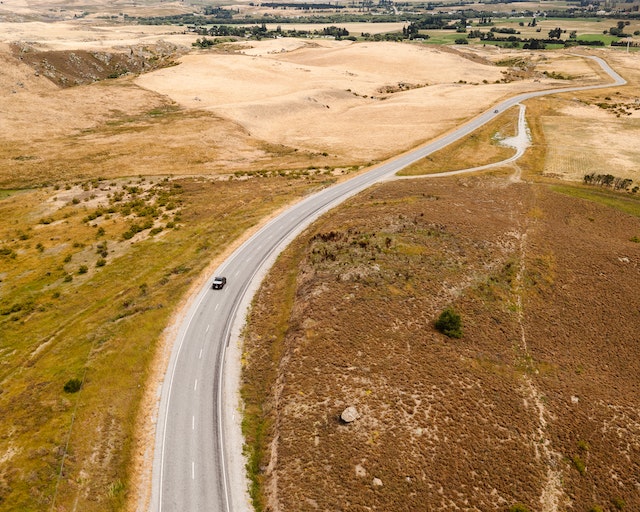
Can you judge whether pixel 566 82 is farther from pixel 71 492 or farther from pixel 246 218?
pixel 71 492

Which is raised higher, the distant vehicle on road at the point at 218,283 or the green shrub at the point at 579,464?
the distant vehicle on road at the point at 218,283

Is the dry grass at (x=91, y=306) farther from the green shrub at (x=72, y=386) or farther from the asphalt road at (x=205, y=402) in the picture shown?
the asphalt road at (x=205, y=402)

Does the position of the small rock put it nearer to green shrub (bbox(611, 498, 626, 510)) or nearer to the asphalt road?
the asphalt road

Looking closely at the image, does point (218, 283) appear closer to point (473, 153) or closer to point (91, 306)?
point (91, 306)

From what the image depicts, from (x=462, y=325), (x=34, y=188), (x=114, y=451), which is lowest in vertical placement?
(x=114, y=451)

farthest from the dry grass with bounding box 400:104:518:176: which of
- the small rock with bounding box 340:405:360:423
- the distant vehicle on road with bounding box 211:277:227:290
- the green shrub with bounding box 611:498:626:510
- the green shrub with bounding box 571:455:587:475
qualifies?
the green shrub with bounding box 611:498:626:510

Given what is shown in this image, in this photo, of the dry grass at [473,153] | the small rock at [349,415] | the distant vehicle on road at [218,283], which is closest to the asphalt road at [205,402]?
the distant vehicle on road at [218,283]

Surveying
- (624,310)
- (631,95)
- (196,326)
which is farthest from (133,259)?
(631,95)
